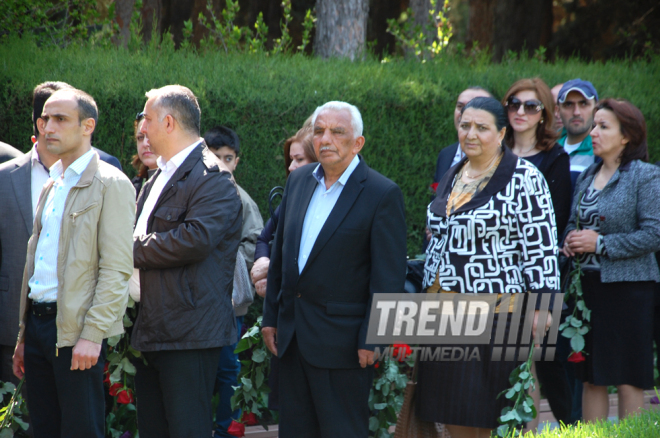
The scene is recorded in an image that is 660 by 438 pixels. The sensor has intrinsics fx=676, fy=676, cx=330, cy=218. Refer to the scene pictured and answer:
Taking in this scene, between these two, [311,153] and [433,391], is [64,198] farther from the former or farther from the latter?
[433,391]

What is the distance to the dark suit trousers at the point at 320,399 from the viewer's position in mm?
3598

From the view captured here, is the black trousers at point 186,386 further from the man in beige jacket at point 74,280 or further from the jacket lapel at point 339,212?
the jacket lapel at point 339,212

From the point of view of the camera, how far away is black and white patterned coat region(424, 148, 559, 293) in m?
3.79

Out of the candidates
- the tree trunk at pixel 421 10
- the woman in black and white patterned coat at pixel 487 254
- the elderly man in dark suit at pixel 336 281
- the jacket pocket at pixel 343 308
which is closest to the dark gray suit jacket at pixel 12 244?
the elderly man in dark suit at pixel 336 281

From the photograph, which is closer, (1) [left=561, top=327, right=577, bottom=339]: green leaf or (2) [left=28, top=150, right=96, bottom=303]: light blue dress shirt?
(2) [left=28, top=150, right=96, bottom=303]: light blue dress shirt

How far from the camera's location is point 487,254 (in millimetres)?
3824

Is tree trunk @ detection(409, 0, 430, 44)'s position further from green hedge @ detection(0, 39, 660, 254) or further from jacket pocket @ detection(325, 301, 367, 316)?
jacket pocket @ detection(325, 301, 367, 316)

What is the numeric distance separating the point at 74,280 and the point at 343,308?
4.57 ft

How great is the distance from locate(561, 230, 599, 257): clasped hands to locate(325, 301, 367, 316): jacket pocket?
1.84 m

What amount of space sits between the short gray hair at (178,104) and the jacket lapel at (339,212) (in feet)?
3.06

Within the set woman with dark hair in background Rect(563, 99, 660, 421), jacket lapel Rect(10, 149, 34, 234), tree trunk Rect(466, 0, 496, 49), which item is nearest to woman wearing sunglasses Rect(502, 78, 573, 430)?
woman with dark hair in background Rect(563, 99, 660, 421)

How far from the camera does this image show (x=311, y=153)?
4.64 m

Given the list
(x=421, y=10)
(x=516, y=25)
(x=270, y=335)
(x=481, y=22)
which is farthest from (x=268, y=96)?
(x=481, y=22)

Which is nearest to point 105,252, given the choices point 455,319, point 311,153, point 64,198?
point 64,198
